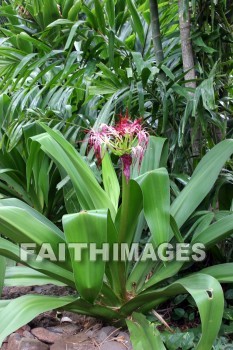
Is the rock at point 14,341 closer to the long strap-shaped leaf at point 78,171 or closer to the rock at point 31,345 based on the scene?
the rock at point 31,345

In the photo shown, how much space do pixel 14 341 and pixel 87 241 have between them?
0.45 m

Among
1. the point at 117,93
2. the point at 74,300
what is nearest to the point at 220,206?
the point at 117,93

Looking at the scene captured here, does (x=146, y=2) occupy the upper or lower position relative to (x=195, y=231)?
upper

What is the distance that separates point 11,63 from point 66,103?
0.31m

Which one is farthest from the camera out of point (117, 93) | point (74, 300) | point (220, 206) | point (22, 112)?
point (22, 112)

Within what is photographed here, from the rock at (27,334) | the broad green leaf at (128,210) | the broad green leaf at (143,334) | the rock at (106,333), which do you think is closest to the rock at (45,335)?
the rock at (27,334)

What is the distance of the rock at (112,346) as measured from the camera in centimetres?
111

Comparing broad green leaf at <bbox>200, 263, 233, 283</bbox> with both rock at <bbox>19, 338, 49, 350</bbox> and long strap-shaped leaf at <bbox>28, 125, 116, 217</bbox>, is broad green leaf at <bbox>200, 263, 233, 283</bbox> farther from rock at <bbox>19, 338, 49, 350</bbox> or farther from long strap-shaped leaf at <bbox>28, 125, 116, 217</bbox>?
rock at <bbox>19, 338, 49, 350</bbox>

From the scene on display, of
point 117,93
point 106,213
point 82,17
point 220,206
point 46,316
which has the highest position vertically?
point 82,17

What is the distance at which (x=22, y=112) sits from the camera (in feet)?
5.62

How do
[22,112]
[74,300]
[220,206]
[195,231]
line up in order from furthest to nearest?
[22,112] < [220,206] < [195,231] < [74,300]

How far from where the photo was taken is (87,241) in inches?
36.8

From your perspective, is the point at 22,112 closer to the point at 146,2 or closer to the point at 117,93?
the point at 117,93

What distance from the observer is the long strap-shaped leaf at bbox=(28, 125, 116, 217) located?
4.01ft
